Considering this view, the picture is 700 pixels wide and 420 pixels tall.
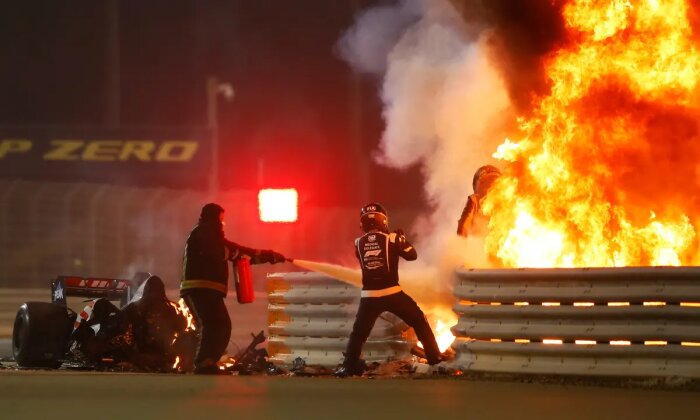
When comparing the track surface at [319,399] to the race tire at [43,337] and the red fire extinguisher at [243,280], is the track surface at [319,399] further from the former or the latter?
the race tire at [43,337]

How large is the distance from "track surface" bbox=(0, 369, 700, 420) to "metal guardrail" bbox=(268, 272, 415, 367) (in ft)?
4.55

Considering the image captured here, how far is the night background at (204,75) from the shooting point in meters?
36.1

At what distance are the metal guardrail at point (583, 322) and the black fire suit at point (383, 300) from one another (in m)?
0.72

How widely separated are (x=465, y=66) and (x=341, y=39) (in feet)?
52.6

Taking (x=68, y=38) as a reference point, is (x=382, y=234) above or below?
below

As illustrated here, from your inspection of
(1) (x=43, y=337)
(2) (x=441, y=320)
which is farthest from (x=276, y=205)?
(1) (x=43, y=337)

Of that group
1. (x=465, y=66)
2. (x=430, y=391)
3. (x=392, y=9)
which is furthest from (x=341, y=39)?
(x=430, y=391)

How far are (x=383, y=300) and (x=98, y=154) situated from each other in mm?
21905

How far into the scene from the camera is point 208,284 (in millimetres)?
14852

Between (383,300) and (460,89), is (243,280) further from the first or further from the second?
(460,89)

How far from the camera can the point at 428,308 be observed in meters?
16.1

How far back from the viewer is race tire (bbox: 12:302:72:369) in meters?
15.6

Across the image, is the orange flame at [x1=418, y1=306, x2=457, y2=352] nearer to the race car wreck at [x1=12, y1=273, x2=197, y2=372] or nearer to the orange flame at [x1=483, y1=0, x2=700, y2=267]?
the orange flame at [x1=483, y1=0, x2=700, y2=267]

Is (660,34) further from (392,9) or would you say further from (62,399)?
(392,9)
